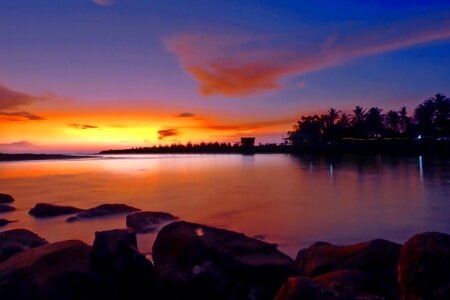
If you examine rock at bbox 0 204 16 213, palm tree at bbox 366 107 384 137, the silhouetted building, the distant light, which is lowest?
rock at bbox 0 204 16 213

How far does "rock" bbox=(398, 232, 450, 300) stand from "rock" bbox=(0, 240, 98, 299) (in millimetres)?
4071

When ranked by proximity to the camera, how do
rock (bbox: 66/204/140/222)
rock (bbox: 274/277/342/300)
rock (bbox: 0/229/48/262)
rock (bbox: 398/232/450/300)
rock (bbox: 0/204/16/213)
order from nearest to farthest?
rock (bbox: 274/277/342/300), rock (bbox: 398/232/450/300), rock (bbox: 0/229/48/262), rock (bbox: 66/204/140/222), rock (bbox: 0/204/16/213)

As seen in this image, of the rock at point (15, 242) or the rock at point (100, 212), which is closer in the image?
the rock at point (15, 242)

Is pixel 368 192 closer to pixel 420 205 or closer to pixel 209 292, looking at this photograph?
pixel 420 205

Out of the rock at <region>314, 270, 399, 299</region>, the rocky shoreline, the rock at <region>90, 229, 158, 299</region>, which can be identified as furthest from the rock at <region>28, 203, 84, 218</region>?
the rock at <region>314, 270, 399, 299</region>

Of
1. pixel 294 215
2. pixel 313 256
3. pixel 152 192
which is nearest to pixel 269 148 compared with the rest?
pixel 152 192

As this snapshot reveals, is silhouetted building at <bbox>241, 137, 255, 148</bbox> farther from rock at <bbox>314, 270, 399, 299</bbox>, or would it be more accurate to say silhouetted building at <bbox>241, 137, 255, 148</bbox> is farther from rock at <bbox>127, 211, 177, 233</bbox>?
rock at <bbox>314, 270, 399, 299</bbox>

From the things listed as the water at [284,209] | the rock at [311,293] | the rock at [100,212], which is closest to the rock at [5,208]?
the water at [284,209]

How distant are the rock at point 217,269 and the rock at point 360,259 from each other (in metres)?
0.53

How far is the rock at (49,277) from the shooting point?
17.1 feet

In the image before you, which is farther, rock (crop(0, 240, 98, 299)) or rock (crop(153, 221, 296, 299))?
rock (crop(153, 221, 296, 299))

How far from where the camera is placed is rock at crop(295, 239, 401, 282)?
564 centimetres

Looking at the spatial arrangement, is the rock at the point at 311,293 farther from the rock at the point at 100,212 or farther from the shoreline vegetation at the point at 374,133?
the shoreline vegetation at the point at 374,133

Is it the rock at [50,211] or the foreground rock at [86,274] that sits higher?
the foreground rock at [86,274]
